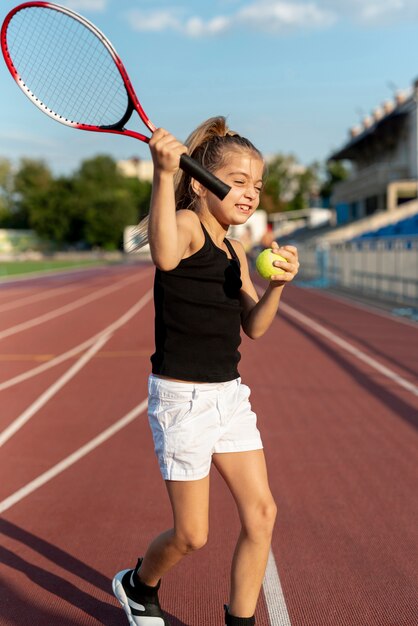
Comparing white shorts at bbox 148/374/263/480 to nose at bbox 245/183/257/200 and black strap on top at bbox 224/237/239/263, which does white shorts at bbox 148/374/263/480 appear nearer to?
black strap on top at bbox 224/237/239/263

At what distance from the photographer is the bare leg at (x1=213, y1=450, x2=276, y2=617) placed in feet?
10.2

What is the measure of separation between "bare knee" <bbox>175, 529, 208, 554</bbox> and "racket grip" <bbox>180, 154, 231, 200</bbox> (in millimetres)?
1246

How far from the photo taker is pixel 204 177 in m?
2.91

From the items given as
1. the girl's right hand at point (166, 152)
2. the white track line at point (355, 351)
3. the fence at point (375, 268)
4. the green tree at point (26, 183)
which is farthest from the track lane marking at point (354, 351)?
the green tree at point (26, 183)

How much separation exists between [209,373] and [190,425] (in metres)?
0.20

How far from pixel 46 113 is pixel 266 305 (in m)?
1.38

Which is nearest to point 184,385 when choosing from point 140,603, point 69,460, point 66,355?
point 140,603

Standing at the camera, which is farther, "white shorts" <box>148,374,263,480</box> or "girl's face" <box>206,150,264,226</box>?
"girl's face" <box>206,150,264,226</box>

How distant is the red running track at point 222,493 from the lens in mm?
4004

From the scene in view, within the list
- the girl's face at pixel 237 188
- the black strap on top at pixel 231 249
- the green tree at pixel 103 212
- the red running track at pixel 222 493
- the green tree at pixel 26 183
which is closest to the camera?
the girl's face at pixel 237 188

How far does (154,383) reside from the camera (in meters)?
3.12

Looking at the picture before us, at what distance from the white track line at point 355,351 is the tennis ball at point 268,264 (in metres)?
6.42

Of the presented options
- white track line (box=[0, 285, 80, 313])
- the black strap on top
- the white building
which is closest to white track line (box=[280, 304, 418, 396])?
the black strap on top

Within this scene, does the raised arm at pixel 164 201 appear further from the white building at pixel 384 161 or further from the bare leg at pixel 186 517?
the white building at pixel 384 161
